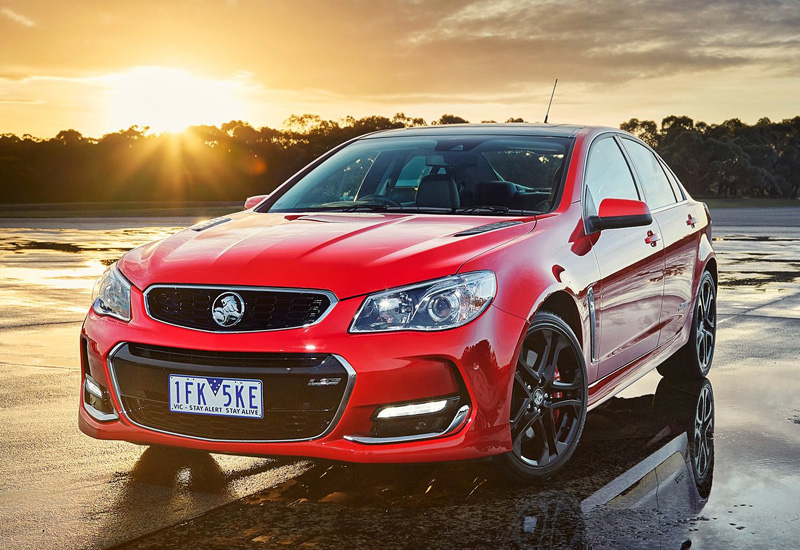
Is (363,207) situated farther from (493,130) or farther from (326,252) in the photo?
(326,252)

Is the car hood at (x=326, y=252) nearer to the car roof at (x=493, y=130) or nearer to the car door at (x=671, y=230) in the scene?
the car roof at (x=493, y=130)

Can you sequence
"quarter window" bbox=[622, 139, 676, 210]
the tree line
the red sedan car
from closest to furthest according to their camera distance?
1. the red sedan car
2. "quarter window" bbox=[622, 139, 676, 210]
3. the tree line

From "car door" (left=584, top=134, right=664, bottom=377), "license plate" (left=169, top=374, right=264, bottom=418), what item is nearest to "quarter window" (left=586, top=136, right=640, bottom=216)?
"car door" (left=584, top=134, right=664, bottom=377)

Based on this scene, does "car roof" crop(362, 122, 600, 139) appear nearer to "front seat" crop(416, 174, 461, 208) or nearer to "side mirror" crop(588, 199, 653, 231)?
"front seat" crop(416, 174, 461, 208)

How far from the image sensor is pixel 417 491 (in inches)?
165

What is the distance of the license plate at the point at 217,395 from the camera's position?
375 cm

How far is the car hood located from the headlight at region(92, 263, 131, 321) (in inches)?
1.9

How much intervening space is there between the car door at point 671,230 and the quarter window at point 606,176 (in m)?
0.19

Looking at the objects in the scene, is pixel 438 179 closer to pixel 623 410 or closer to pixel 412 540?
pixel 623 410

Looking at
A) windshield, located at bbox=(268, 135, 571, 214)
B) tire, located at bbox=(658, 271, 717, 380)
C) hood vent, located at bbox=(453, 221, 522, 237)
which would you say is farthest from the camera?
tire, located at bbox=(658, 271, 717, 380)

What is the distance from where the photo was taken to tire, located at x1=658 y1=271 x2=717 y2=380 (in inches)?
262

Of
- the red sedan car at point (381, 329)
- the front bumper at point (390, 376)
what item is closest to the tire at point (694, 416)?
Result: the red sedan car at point (381, 329)

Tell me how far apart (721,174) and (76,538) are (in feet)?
354

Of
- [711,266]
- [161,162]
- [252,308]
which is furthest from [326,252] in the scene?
[161,162]
